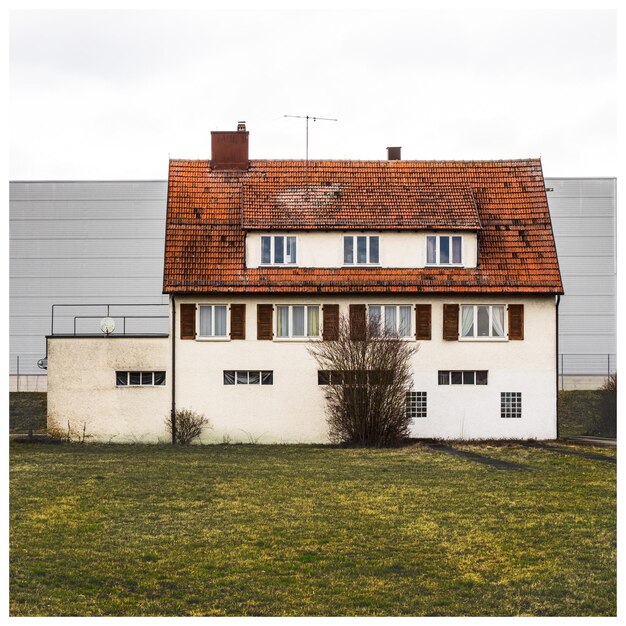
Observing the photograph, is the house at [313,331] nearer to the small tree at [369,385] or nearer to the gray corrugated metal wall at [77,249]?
the small tree at [369,385]

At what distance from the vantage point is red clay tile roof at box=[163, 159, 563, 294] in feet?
120

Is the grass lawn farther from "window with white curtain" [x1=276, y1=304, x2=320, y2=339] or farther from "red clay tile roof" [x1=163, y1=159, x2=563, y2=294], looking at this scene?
"red clay tile roof" [x1=163, y1=159, x2=563, y2=294]

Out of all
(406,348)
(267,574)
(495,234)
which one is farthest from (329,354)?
(267,574)

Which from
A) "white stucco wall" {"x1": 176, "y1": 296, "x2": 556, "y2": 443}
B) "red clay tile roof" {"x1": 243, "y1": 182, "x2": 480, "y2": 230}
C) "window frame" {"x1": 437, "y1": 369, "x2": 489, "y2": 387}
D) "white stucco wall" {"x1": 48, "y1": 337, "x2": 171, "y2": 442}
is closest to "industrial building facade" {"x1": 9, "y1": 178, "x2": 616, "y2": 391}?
"red clay tile roof" {"x1": 243, "y1": 182, "x2": 480, "y2": 230}

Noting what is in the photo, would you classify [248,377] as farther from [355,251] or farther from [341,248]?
[355,251]

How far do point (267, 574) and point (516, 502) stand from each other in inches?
295

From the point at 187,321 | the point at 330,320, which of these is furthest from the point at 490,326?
the point at 187,321

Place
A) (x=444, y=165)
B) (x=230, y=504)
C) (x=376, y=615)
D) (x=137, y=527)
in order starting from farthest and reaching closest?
(x=444, y=165), (x=230, y=504), (x=137, y=527), (x=376, y=615)

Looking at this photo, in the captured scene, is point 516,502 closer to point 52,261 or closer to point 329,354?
point 329,354

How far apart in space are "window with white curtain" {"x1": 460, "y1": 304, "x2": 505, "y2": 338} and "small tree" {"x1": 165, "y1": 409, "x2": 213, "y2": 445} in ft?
29.2

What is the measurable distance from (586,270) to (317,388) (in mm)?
33014

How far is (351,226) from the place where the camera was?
37.2 meters

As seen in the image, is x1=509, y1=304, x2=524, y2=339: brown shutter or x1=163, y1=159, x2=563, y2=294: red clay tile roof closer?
x1=163, y1=159, x2=563, y2=294: red clay tile roof

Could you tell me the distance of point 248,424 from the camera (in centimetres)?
3625
